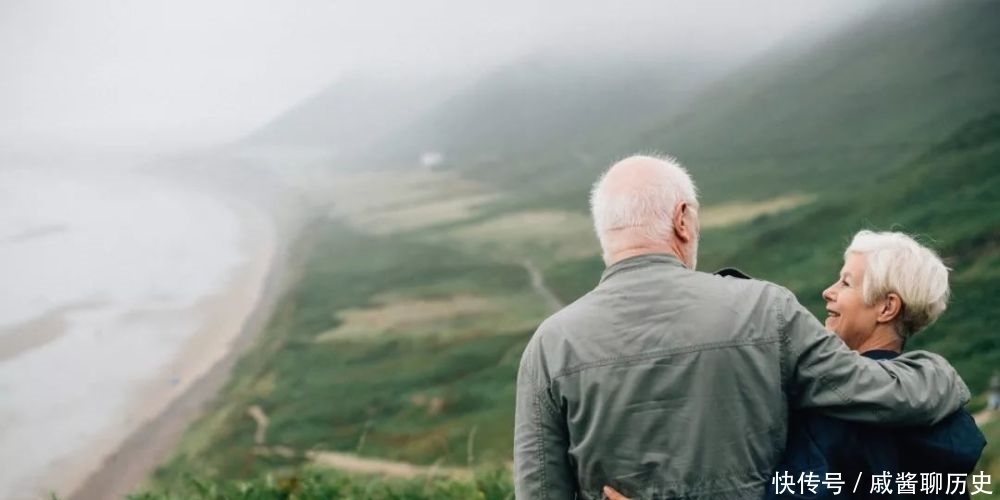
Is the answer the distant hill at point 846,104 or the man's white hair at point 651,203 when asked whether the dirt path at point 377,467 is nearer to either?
the distant hill at point 846,104

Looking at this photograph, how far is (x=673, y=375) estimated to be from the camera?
136cm

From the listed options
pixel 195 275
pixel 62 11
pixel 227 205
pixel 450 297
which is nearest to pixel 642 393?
pixel 450 297

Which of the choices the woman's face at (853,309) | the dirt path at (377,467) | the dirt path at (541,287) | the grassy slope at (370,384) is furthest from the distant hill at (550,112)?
the woman's face at (853,309)

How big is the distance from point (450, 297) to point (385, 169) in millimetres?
1957

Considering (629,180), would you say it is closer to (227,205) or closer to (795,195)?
(795,195)

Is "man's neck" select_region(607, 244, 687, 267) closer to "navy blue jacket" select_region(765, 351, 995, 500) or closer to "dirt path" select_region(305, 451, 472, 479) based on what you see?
"navy blue jacket" select_region(765, 351, 995, 500)

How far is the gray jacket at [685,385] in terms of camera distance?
1.35m

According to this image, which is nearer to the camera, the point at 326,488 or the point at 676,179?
the point at 676,179

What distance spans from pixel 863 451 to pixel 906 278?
1.07 ft

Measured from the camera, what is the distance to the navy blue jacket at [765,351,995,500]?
55.1 inches

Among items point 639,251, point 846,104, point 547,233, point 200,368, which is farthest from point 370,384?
point 639,251

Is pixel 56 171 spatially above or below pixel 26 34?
below

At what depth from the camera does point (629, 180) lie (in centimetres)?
138

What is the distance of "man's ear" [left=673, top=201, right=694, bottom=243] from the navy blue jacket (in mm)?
323
